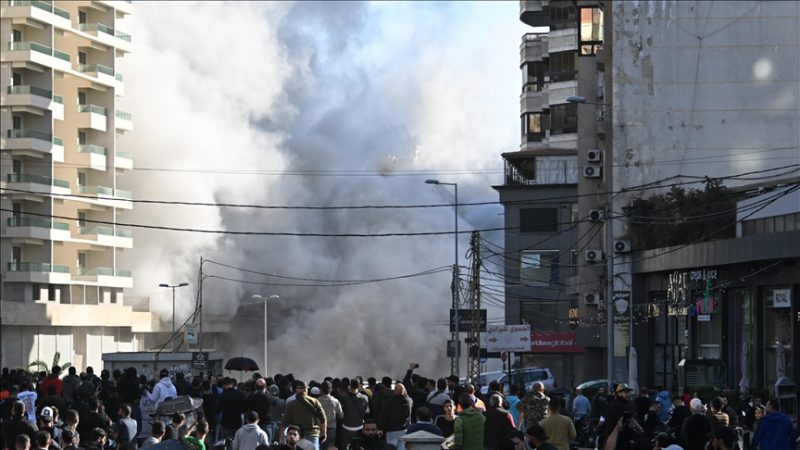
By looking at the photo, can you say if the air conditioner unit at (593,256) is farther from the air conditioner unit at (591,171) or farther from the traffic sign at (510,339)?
the traffic sign at (510,339)

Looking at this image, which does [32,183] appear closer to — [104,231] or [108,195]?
[108,195]

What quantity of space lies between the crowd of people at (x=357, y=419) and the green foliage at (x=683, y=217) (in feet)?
60.6

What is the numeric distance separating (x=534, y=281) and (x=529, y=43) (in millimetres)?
13892

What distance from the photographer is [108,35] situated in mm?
84188

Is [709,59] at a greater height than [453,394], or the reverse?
[709,59]

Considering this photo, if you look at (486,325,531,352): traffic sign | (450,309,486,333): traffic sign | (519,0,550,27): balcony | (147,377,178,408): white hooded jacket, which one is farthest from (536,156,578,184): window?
(147,377,178,408): white hooded jacket

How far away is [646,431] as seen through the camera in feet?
80.7

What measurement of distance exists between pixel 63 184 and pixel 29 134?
3.72 metres

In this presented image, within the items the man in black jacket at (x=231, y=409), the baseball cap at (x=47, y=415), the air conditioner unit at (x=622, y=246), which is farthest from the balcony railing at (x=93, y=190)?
the baseball cap at (x=47, y=415)

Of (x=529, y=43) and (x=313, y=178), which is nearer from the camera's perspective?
(x=529, y=43)

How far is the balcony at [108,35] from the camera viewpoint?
8288 cm

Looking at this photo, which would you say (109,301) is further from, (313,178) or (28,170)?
(313,178)

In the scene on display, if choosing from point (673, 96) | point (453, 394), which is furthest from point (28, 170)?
point (453, 394)

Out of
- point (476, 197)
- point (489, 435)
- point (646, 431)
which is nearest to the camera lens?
point (489, 435)
